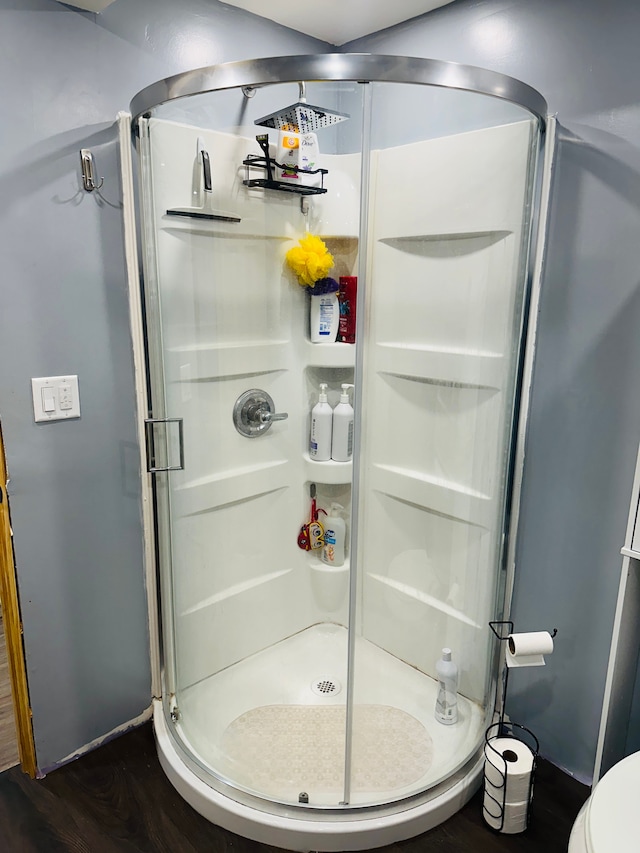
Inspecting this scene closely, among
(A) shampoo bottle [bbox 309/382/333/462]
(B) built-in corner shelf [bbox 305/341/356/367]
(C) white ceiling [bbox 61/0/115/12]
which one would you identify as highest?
(C) white ceiling [bbox 61/0/115/12]

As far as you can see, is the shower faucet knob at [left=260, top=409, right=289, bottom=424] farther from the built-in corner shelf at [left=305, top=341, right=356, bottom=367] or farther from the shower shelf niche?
the shower shelf niche

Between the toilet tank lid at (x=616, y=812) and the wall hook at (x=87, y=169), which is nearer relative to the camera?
the toilet tank lid at (x=616, y=812)

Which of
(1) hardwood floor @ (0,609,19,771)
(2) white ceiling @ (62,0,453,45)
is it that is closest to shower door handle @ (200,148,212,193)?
(2) white ceiling @ (62,0,453,45)

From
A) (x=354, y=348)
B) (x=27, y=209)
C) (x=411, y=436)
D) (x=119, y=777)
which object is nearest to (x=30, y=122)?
(x=27, y=209)

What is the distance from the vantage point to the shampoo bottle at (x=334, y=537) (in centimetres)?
183

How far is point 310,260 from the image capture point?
5.34ft

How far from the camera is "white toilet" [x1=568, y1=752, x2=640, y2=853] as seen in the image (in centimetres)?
102

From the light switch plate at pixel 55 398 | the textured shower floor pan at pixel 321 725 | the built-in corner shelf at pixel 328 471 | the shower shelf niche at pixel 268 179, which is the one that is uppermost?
the shower shelf niche at pixel 268 179

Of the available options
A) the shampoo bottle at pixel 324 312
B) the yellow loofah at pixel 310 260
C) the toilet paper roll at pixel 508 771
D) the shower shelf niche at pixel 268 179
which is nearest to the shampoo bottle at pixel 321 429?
the shampoo bottle at pixel 324 312

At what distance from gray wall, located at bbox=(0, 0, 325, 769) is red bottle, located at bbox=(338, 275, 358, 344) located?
637mm

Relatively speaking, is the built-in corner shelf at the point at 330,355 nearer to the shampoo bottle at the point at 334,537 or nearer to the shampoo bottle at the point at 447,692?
the shampoo bottle at the point at 334,537

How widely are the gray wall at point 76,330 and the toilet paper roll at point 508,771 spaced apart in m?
1.12

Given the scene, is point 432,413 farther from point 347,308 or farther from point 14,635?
point 14,635

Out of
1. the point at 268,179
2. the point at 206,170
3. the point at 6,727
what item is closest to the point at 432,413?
the point at 268,179
